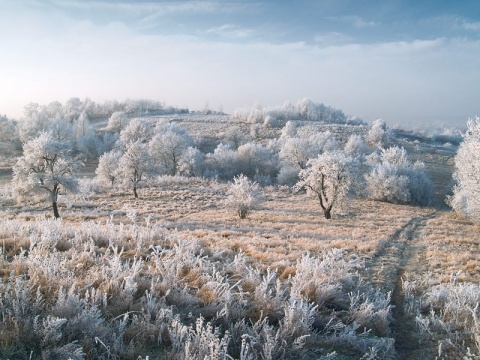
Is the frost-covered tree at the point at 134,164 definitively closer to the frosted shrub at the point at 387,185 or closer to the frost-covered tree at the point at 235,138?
the frosted shrub at the point at 387,185

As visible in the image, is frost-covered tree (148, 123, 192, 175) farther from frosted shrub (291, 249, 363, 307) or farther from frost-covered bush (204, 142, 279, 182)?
frosted shrub (291, 249, 363, 307)

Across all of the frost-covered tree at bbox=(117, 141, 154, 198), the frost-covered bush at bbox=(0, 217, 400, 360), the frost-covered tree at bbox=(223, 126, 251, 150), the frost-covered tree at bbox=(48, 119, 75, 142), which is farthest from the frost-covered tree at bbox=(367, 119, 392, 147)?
the frost-covered bush at bbox=(0, 217, 400, 360)

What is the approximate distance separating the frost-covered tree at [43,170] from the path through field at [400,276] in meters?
26.7

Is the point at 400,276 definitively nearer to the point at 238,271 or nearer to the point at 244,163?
the point at 238,271

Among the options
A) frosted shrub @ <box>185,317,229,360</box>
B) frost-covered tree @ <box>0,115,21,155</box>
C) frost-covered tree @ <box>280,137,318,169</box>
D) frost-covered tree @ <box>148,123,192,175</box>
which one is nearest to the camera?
frosted shrub @ <box>185,317,229,360</box>

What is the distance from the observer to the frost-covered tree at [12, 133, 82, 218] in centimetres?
2761

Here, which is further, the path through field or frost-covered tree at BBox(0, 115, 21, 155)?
frost-covered tree at BBox(0, 115, 21, 155)

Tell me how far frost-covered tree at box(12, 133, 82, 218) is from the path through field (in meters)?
26.7

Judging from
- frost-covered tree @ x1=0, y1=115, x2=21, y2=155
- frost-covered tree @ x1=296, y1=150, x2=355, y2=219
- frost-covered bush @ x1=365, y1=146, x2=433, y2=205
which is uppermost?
frost-covered tree @ x1=0, y1=115, x2=21, y2=155

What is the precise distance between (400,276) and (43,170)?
29756mm

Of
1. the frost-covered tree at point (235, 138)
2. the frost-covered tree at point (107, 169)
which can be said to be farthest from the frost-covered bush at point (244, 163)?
the frost-covered tree at point (107, 169)

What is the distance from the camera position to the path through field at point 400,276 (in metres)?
4.64

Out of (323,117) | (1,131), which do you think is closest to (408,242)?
(1,131)

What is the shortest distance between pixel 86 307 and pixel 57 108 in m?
138
